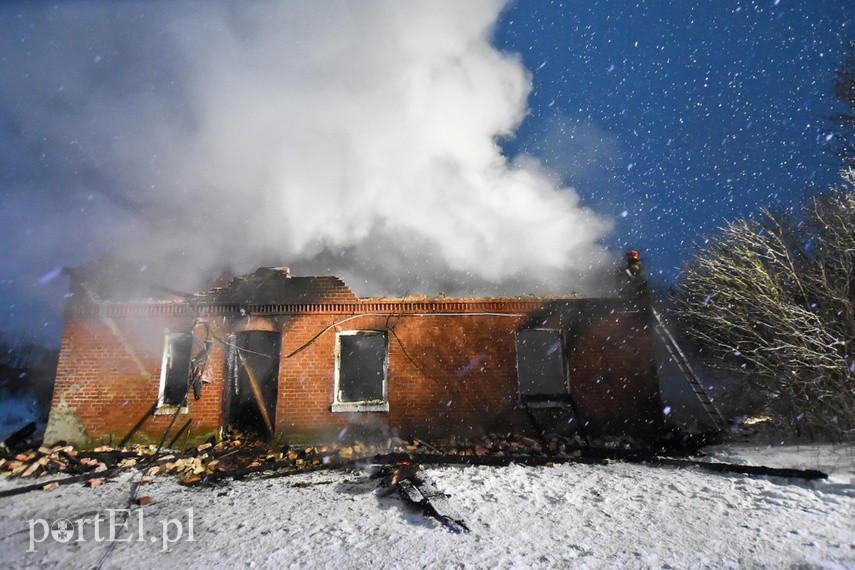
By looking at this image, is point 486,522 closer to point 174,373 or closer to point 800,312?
point 800,312

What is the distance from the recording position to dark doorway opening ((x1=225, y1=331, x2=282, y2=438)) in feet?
29.7

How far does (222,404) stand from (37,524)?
3949 mm

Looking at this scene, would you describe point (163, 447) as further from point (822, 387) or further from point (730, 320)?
point (822, 387)

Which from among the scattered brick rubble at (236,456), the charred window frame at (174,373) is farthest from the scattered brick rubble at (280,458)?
the charred window frame at (174,373)

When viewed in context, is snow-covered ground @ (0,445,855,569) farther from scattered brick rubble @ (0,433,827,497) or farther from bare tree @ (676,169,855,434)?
bare tree @ (676,169,855,434)

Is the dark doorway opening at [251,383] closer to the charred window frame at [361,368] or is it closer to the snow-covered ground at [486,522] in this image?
the snow-covered ground at [486,522]

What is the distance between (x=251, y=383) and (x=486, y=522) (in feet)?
21.6

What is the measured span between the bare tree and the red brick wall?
2.06 meters

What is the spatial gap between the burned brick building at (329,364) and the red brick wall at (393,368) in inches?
1.0

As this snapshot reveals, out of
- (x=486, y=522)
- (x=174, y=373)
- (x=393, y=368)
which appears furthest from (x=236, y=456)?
(x=486, y=522)

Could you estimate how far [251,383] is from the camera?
348 inches

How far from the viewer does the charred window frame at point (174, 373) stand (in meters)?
8.77

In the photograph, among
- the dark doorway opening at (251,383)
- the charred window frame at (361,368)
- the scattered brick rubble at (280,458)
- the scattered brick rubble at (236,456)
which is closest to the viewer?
the scattered brick rubble at (280,458)

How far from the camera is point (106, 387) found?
8.74 m
